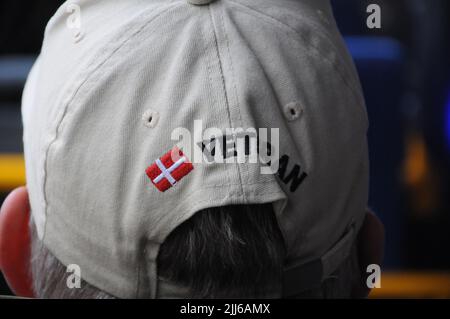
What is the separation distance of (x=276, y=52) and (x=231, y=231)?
282 millimetres

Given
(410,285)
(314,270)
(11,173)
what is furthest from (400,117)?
(314,270)

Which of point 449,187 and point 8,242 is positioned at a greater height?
point 8,242

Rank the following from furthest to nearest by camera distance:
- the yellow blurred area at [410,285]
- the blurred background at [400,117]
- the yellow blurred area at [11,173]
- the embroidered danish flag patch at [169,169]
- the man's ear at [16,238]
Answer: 1. the blurred background at [400,117]
2. the yellow blurred area at [11,173]
3. the yellow blurred area at [410,285]
4. the man's ear at [16,238]
5. the embroidered danish flag patch at [169,169]

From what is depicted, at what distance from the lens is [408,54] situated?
4812mm

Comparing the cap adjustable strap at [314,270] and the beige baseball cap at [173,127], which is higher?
the beige baseball cap at [173,127]

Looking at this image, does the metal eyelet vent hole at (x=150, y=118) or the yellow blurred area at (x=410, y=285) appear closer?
the metal eyelet vent hole at (x=150, y=118)

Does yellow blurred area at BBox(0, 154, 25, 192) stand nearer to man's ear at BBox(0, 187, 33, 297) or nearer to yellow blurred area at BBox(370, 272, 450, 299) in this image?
yellow blurred area at BBox(370, 272, 450, 299)

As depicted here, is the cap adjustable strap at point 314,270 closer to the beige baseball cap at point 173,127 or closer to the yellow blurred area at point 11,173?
the beige baseball cap at point 173,127

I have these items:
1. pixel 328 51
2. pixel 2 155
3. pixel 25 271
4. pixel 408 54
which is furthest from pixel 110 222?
pixel 408 54

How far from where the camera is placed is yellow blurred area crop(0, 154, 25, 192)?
10.1ft

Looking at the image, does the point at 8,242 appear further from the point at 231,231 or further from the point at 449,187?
the point at 449,187

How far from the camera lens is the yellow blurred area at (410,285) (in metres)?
2.94

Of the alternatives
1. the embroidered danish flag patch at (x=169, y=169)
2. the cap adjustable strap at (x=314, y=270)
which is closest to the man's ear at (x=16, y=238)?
the embroidered danish flag patch at (x=169, y=169)

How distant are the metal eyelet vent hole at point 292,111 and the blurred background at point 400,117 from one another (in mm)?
1686
